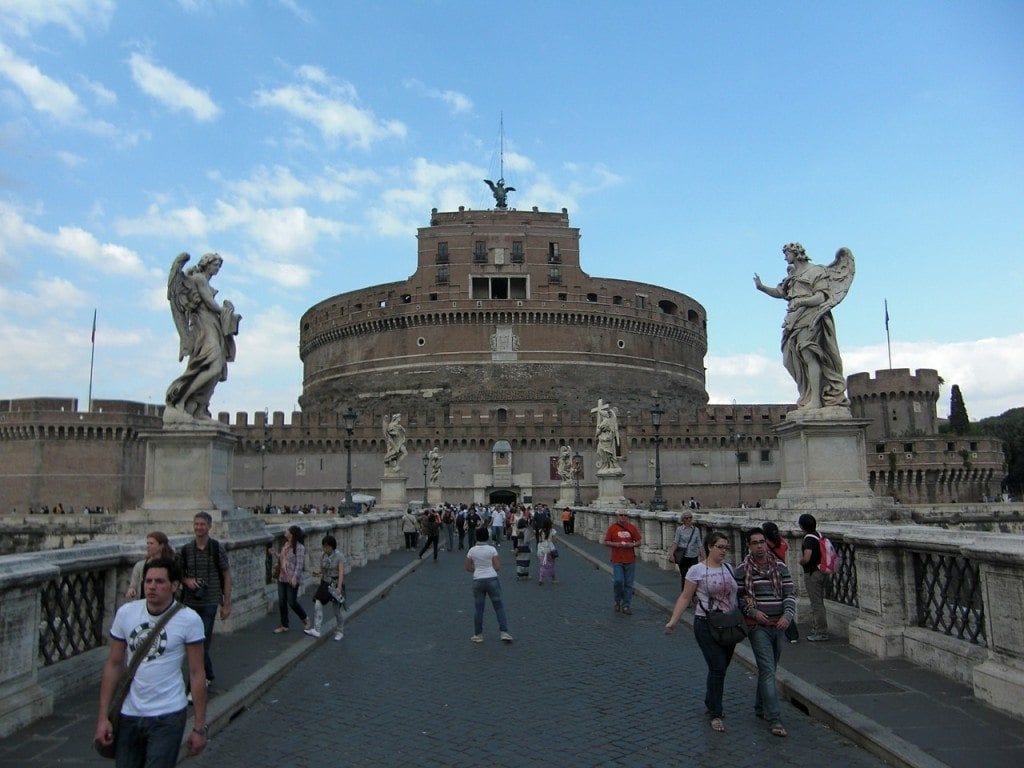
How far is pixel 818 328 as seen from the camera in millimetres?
9078

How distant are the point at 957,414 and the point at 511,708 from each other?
69529mm

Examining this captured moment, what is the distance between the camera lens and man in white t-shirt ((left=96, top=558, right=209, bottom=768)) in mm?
3254

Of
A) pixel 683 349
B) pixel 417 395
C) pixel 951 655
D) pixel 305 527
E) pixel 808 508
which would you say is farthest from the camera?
pixel 683 349

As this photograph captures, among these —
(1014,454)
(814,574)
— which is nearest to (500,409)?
(1014,454)

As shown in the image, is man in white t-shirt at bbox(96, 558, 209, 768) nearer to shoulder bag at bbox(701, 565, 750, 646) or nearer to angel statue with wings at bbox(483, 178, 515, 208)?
shoulder bag at bbox(701, 565, 750, 646)

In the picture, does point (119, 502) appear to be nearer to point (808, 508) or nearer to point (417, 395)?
point (417, 395)

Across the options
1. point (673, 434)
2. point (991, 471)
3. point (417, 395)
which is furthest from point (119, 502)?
point (991, 471)

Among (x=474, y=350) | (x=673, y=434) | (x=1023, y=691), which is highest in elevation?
(x=474, y=350)

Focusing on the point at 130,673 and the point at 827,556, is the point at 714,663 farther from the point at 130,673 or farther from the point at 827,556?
the point at 130,673

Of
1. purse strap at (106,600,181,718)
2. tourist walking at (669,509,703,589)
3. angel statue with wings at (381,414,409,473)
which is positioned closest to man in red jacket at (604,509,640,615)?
tourist walking at (669,509,703,589)

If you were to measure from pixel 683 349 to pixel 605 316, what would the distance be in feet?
31.9

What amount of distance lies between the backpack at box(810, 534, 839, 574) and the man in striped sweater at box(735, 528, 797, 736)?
1.61m

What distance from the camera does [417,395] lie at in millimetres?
66250

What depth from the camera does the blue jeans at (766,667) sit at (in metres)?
5.16
